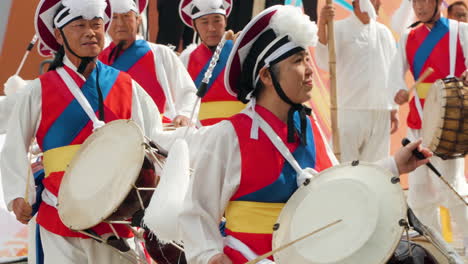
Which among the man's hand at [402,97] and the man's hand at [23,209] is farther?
the man's hand at [402,97]

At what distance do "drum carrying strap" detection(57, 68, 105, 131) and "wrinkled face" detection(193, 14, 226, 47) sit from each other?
2433 mm

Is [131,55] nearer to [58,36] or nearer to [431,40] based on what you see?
[58,36]

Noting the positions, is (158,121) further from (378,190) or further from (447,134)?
(447,134)

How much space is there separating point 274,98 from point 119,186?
95 cm

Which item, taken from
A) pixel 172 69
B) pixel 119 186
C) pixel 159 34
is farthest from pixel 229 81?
pixel 159 34

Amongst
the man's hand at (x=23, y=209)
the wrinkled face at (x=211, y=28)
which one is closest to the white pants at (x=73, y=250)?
the man's hand at (x=23, y=209)

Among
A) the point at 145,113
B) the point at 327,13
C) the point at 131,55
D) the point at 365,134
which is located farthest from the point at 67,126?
the point at 365,134

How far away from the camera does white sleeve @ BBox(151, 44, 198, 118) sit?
6816mm

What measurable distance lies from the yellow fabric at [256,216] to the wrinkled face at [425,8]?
480 centimetres

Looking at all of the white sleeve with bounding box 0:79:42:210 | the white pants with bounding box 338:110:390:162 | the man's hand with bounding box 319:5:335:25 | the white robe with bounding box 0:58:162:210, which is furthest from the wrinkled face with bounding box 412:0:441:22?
the white sleeve with bounding box 0:79:42:210

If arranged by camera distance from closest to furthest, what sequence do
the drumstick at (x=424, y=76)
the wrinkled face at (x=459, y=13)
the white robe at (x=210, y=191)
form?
the white robe at (x=210, y=191), the drumstick at (x=424, y=76), the wrinkled face at (x=459, y=13)

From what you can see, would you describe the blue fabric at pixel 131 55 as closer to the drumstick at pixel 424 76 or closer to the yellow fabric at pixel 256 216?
the drumstick at pixel 424 76

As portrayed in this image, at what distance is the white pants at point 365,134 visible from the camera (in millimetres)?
9445

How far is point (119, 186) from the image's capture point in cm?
465
